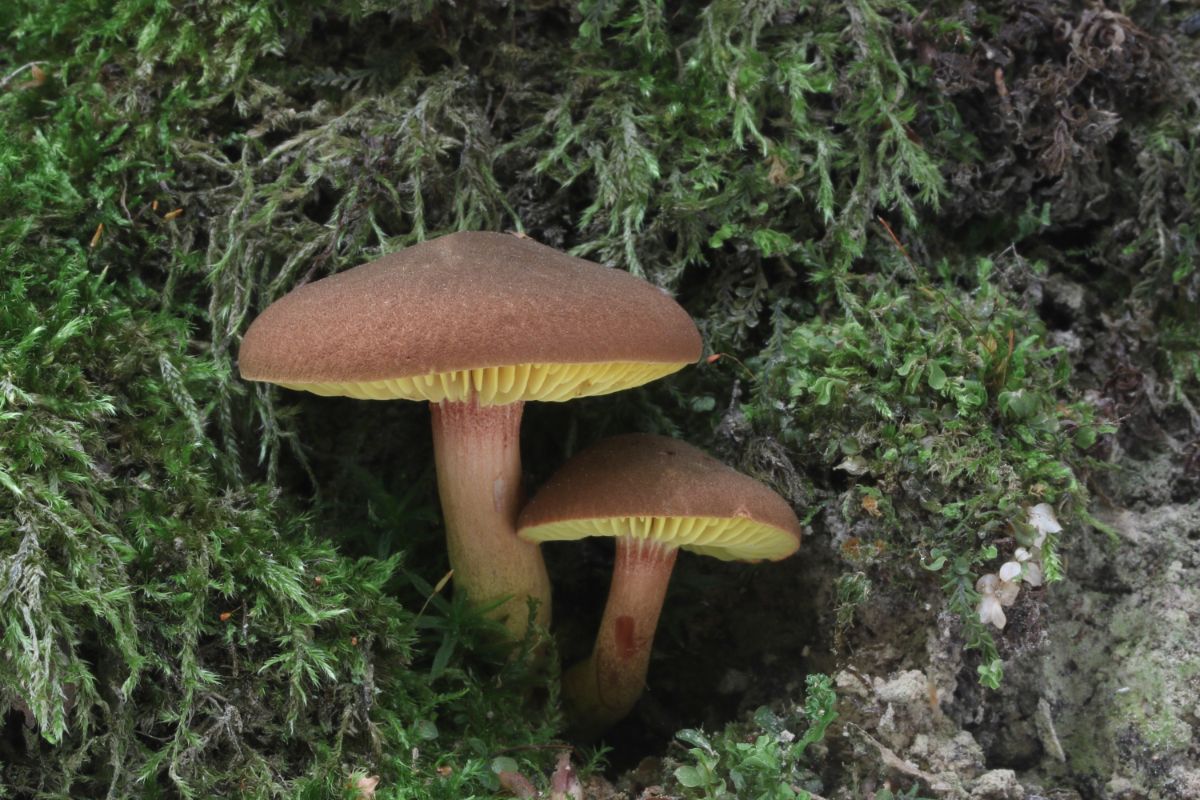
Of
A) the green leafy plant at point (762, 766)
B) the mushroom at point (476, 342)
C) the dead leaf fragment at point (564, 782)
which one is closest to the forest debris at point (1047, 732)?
the green leafy plant at point (762, 766)

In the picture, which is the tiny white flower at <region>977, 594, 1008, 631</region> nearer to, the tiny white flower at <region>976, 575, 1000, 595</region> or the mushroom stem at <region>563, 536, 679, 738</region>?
the tiny white flower at <region>976, 575, 1000, 595</region>

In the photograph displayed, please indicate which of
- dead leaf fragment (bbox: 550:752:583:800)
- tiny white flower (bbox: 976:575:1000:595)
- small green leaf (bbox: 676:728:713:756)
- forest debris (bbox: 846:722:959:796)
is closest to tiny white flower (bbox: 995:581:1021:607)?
→ tiny white flower (bbox: 976:575:1000:595)

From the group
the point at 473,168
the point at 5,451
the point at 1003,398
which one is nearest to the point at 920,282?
the point at 1003,398

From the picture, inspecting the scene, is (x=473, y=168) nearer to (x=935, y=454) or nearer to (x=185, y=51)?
(x=185, y=51)

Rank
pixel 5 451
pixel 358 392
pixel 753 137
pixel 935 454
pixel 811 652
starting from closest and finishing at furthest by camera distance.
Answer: pixel 5 451 < pixel 358 392 < pixel 935 454 < pixel 811 652 < pixel 753 137

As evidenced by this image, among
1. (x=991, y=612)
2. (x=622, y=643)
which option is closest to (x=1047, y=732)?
(x=991, y=612)
